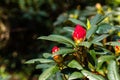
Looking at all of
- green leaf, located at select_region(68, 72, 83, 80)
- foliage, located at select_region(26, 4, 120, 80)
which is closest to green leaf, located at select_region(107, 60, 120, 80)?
foliage, located at select_region(26, 4, 120, 80)

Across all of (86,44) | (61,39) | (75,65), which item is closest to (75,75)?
(75,65)

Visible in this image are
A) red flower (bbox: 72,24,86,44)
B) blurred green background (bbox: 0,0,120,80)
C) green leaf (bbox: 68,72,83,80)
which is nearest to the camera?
green leaf (bbox: 68,72,83,80)

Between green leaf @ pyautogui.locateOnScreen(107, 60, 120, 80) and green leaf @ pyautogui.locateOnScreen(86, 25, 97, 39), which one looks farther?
green leaf @ pyautogui.locateOnScreen(86, 25, 97, 39)

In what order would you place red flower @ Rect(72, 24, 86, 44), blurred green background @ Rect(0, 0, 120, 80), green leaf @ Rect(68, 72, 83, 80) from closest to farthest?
1. green leaf @ Rect(68, 72, 83, 80)
2. red flower @ Rect(72, 24, 86, 44)
3. blurred green background @ Rect(0, 0, 120, 80)

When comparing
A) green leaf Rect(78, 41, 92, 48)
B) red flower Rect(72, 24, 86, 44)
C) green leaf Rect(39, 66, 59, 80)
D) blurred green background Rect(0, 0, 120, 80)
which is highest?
blurred green background Rect(0, 0, 120, 80)

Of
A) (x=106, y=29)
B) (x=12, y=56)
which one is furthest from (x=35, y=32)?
(x=106, y=29)

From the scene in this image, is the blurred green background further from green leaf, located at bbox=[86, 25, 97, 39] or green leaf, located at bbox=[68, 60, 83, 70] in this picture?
green leaf, located at bbox=[68, 60, 83, 70]

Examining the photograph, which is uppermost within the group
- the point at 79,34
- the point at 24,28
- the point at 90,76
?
the point at 24,28

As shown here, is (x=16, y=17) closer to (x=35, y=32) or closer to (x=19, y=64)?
(x=35, y=32)

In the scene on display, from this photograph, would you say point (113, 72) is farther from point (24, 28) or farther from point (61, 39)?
point (24, 28)
